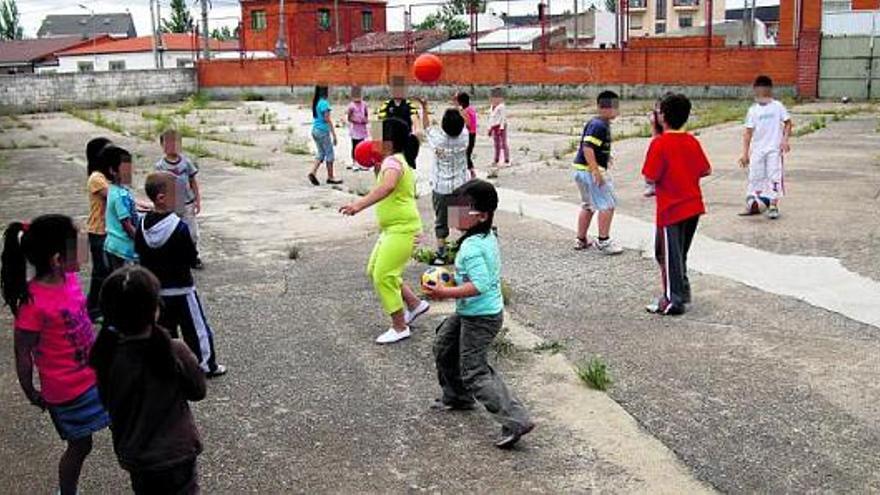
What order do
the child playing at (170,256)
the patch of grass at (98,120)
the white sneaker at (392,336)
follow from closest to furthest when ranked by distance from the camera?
the child playing at (170,256) → the white sneaker at (392,336) → the patch of grass at (98,120)

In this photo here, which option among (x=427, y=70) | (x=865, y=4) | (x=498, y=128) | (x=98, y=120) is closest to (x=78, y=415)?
(x=427, y=70)

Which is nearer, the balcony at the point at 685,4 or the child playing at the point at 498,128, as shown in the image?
the child playing at the point at 498,128

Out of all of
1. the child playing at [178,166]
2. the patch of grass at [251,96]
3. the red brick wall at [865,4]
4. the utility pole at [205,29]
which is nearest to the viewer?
the child playing at [178,166]

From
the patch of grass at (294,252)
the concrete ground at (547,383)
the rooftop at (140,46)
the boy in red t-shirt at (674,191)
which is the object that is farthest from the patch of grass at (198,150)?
the rooftop at (140,46)

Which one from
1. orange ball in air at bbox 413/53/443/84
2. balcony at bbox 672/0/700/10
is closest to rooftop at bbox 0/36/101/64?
balcony at bbox 672/0/700/10

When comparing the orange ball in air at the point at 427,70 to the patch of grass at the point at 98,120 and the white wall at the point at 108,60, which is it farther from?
the white wall at the point at 108,60

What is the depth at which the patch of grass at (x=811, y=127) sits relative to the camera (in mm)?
19250

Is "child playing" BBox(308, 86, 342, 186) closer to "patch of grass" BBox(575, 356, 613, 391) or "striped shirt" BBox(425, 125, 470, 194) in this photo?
"striped shirt" BBox(425, 125, 470, 194)

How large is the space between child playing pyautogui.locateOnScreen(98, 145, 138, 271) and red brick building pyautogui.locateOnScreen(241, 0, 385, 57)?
5065 cm

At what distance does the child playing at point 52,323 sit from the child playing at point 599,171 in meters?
5.81

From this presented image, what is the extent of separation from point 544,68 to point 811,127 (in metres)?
15.6

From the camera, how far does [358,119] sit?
15.3 metres

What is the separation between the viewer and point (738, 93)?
30109mm

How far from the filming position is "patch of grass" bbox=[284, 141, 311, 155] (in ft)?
64.2
